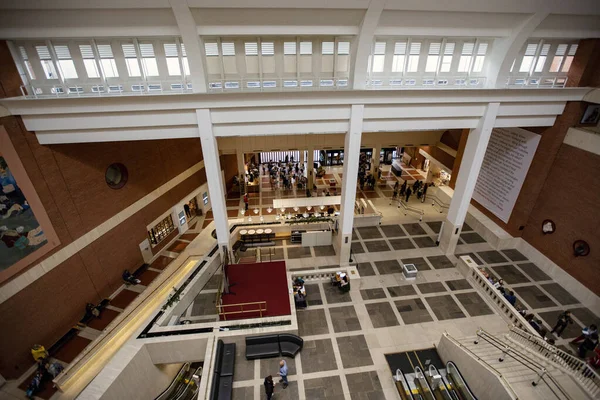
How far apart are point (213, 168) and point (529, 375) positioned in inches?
523

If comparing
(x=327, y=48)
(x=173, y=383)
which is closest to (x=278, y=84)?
(x=327, y=48)

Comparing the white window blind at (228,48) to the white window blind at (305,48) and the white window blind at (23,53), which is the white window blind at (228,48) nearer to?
the white window blind at (305,48)

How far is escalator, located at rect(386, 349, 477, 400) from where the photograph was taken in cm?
934

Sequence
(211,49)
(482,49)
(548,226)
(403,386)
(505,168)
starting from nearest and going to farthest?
(403,386), (211,49), (482,49), (548,226), (505,168)

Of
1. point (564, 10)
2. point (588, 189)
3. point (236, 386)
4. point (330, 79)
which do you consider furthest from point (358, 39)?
point (236, 386)

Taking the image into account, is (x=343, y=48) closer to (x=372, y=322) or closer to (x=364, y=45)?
(x=364, y=45)

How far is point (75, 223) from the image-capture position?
12.8 meters

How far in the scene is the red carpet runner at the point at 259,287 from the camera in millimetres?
12203

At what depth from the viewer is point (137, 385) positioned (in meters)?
10.6

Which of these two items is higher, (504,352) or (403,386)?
(504,352)

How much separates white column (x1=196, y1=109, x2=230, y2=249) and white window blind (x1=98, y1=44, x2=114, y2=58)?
12.8ft

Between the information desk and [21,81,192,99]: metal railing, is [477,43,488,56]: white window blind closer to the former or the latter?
the information desk

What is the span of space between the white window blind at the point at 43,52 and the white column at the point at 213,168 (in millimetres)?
5744

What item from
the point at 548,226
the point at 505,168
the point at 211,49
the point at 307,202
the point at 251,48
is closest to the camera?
the point at 211,49
